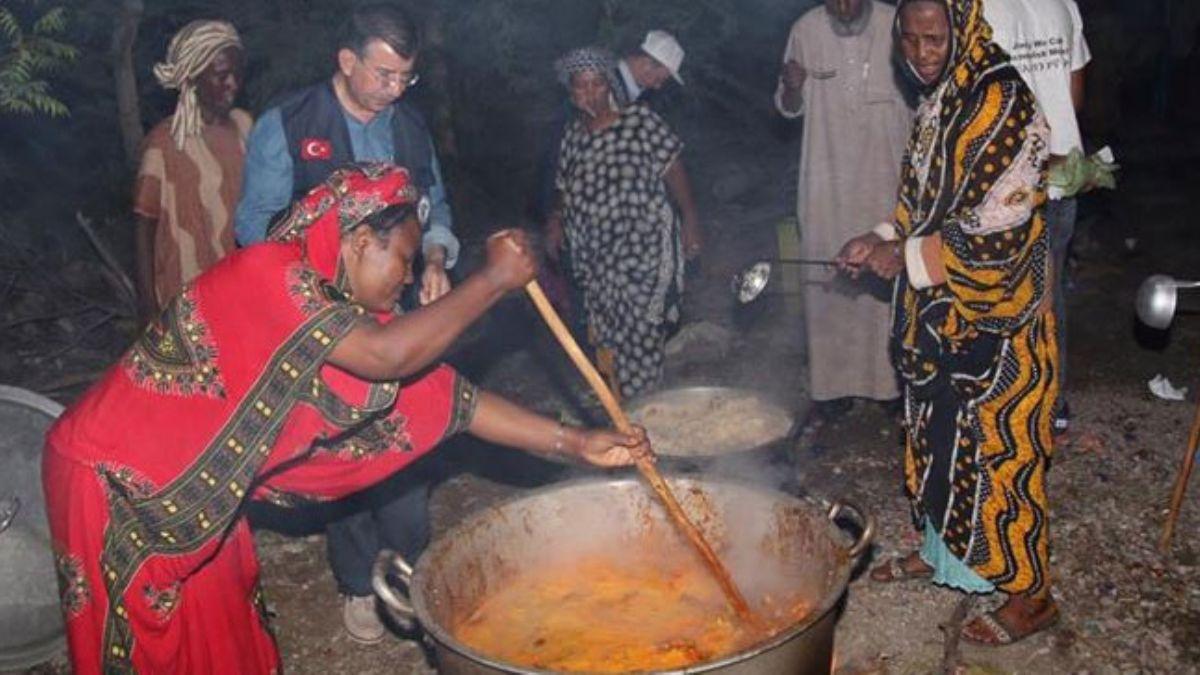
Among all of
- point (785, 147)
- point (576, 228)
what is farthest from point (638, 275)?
point (785, 147)

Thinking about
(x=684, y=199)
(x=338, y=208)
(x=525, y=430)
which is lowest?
(x=684, y=199)

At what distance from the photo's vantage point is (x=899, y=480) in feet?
18.6

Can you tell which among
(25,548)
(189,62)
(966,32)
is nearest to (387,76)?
(189,62)

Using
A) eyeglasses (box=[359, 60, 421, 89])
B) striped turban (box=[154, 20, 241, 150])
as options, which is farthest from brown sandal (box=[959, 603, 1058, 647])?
striped turban (box=[154, 20, 241, 150])

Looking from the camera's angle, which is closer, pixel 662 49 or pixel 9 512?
pixel 9 512

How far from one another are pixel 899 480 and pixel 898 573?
3.16 ft

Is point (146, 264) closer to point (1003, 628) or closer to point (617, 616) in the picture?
point (617, 616)

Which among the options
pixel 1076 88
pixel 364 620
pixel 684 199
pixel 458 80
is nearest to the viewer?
pixel 364 620

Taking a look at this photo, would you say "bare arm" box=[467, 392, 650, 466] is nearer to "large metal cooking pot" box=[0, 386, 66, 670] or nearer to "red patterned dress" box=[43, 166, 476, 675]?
"red patterned dress" box=[43, 166, 476, 675]

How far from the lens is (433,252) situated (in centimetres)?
422

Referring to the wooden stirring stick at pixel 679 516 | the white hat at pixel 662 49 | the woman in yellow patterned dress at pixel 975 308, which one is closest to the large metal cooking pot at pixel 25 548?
the wooden stirring stick at pixel 679 516

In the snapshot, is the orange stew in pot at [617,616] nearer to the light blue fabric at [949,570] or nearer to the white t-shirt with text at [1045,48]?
the light blue fabric at [949,570]

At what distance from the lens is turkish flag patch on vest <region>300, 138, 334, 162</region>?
13.6 feet

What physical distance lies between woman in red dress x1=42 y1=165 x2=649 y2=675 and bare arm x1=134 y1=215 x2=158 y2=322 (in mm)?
2041
